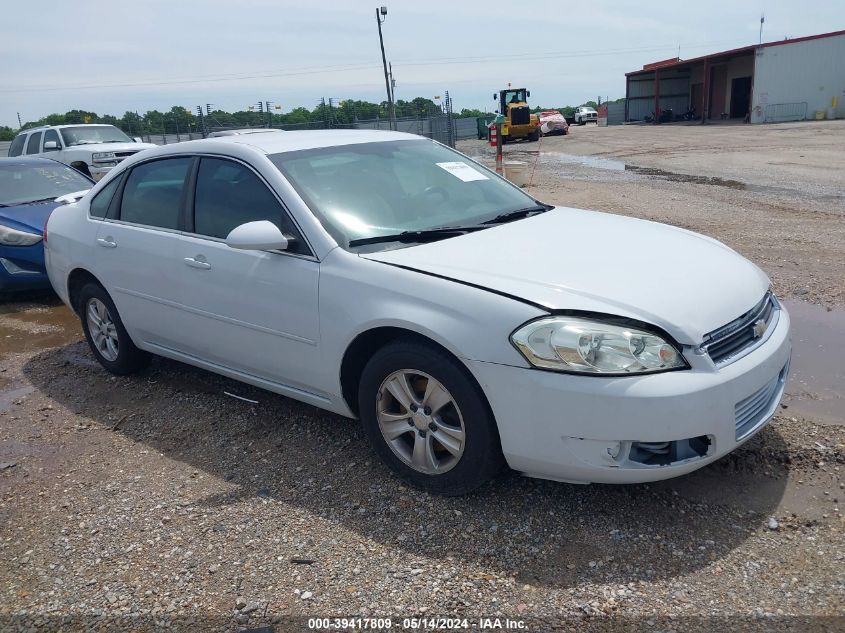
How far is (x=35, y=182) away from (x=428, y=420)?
7428mm

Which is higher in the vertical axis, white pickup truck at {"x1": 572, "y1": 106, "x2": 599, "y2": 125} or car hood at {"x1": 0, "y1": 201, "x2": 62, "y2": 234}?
car hood at {"x1": 0, "y1": 201, "x2": 62, "y2": 234}

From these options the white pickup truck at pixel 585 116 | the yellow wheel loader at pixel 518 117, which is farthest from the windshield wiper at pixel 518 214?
the white pickup truck at pixel 585 116

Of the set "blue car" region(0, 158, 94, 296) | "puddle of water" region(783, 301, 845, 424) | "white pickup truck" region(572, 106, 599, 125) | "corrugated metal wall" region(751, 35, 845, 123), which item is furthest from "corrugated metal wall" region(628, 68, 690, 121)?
"puddle of water" region(783, 301, 845, 424)

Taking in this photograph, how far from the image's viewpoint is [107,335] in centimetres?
512

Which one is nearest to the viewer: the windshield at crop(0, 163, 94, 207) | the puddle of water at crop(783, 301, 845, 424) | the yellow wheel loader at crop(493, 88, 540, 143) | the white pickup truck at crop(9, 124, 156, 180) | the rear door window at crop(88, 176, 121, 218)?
the puddle of water at crop(783, 301, 845, 424)

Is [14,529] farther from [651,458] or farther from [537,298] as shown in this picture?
[651,458]

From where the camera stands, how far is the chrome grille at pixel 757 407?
9.46 feet

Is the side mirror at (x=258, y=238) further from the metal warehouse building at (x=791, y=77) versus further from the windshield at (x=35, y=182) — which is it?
the metal warehouse building at (x=791, y=77)

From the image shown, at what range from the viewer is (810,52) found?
133 feet

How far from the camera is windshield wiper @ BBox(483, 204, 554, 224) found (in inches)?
154

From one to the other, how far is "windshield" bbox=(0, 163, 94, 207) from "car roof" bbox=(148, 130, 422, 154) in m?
4.57

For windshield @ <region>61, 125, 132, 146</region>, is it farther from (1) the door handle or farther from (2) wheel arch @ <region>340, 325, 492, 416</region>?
(2) wheel arch @ <region>340, 325, 492, 416</region>

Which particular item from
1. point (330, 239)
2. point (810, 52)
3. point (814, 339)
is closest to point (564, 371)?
point (330, 239)

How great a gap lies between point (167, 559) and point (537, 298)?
1.90m
